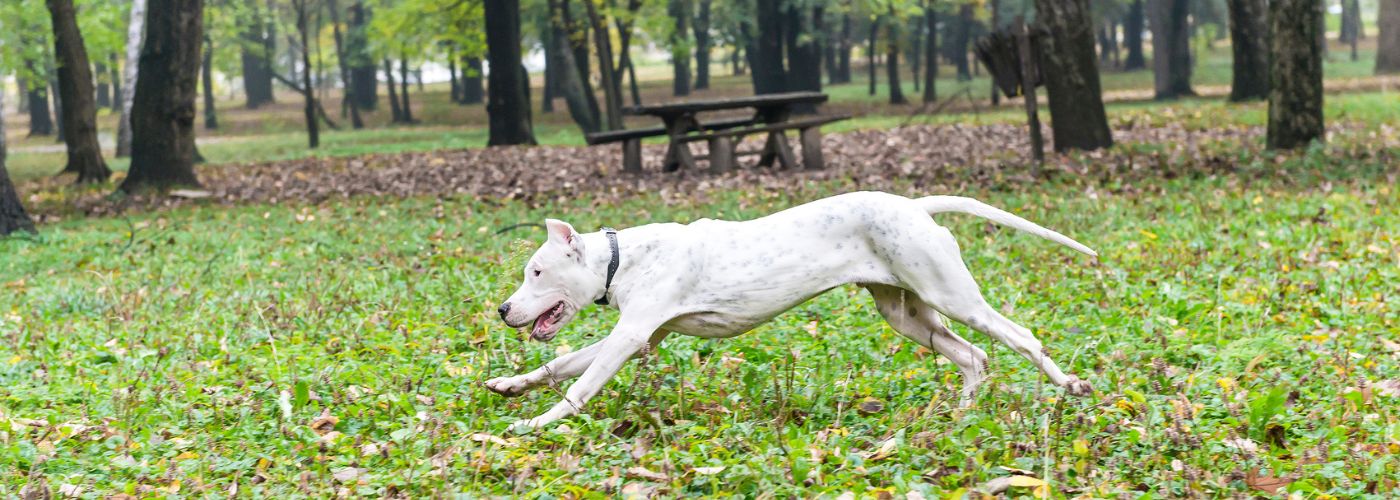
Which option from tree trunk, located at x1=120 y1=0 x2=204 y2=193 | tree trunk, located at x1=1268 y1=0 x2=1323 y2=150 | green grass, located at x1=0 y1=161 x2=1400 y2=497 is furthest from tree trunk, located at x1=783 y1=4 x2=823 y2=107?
green grass, located at x1=0 y1=161 x2=1400 y2=497

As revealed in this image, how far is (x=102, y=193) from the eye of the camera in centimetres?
1752

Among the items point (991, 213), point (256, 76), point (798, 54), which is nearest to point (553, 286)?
point (991, 213)

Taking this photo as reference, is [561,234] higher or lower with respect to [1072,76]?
lower

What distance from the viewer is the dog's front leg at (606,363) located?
4.60 metres

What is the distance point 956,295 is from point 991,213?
1.16 feet

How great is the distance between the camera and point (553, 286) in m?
4.64

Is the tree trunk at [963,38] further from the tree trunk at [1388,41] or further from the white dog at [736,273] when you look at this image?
the white dog at [736,273]

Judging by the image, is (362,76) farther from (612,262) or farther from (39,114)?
(612,262)

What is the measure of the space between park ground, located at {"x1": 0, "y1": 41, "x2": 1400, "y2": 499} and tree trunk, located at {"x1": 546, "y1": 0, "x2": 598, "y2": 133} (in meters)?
18.2

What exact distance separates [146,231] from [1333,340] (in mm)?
10530

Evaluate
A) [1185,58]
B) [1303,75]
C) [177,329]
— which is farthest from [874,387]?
[1185,58]

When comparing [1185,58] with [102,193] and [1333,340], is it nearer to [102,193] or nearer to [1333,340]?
[102,193]

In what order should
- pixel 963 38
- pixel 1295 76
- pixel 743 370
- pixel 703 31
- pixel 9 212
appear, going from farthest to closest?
pixel 963 38 → pixel 703 31 → pixel 1295 76 → pixel 9 212 → pixel 743 370

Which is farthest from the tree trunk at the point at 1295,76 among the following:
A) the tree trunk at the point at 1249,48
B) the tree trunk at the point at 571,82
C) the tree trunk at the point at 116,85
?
the tree trunk at the point at 116,85
